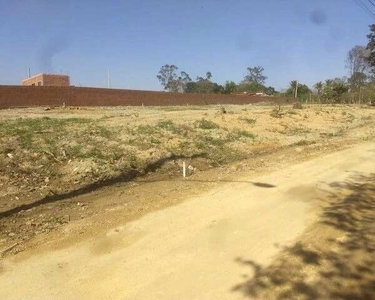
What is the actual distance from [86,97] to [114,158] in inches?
855

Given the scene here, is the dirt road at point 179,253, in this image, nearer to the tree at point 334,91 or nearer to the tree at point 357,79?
the tree at point 334,91

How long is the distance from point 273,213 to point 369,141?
32.0 feet

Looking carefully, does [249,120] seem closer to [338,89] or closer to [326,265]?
[326,265]

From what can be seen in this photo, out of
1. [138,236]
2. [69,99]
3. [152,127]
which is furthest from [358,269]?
[69,99]

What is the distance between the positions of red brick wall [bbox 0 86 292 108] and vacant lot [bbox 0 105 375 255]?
13.7 meters

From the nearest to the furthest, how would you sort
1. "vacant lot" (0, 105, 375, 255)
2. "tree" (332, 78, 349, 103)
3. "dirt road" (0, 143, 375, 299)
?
"dirt road" (0, 143, 375, 299), "vacant lot" (0, 105, 375, 255), "tree" (332, 78, 349, 103)

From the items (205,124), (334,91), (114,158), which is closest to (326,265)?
(114,158)

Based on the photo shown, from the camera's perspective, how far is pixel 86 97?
102 ft

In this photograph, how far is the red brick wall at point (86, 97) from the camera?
26375 mm

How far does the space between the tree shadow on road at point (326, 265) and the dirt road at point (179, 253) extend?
153 millimetres

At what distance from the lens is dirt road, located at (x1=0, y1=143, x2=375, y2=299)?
166 inches

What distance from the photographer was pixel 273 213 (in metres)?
6.46

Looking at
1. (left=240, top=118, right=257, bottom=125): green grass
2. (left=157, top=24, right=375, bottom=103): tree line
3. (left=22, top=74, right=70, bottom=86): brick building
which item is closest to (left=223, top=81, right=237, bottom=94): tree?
(left=157, top=24, right=375, bottom=103): tree line

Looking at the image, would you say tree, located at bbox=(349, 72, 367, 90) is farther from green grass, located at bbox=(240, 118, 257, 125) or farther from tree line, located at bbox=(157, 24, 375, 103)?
green grass, located at bbox=(240, 118, 257, 125)
